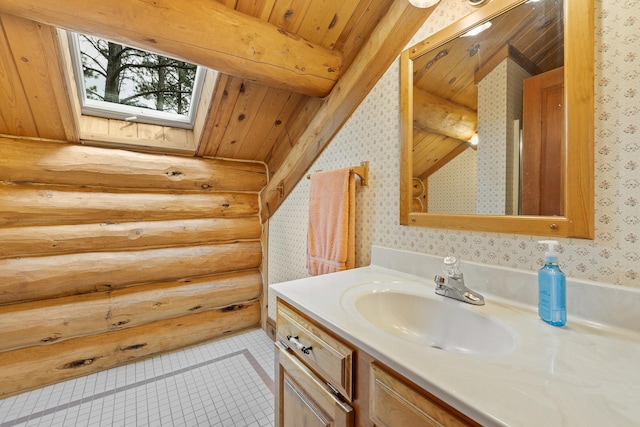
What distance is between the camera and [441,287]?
0.97 m

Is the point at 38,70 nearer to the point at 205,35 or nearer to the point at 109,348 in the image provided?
the point at 205,35

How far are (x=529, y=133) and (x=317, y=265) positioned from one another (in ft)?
3.90

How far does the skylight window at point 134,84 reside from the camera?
5.57ft

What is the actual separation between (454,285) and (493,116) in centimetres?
63

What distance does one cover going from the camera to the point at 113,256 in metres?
1.96

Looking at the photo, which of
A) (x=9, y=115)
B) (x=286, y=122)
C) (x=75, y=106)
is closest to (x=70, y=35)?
(x=75, y=106)

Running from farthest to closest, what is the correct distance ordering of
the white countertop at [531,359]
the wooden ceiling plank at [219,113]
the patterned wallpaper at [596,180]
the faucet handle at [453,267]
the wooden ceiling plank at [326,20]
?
the wooden ceiling plank at [219,113]
the wooden ceiling plank at [326,20]
the faucet handle at [453,267]
the patterned wallpaper at [596,180]
the white countertop at [531,359]

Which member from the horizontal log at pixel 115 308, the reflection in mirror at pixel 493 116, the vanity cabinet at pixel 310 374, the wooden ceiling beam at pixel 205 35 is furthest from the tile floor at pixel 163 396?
the wooden ceiling beam at pixel 205 35

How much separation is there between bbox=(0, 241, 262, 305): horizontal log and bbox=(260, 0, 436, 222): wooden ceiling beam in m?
0.87

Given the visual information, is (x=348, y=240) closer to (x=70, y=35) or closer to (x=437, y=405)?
(x=437, y=405)

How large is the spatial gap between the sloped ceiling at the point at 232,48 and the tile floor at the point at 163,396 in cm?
155

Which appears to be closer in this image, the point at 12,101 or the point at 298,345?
the point at 298,345

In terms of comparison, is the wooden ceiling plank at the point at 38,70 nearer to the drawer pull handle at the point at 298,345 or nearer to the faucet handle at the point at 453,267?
the drawer pull handle at the point at 298,345

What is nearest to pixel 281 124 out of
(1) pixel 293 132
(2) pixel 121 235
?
(1) pixel 293 132
